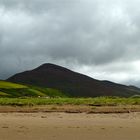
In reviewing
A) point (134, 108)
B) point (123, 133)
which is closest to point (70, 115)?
point (134, 108)

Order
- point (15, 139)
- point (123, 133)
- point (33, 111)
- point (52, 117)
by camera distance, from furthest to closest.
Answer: point (33, 111), point (52, 117), point (123, 133), point (15, 139)

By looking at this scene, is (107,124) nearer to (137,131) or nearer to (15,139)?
(137,131)

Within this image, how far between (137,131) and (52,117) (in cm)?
639

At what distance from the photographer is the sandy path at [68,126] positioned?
61.6 feet

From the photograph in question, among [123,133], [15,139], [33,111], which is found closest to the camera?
[15,139]

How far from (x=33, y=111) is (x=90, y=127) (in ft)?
26.0

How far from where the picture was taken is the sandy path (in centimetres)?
1877

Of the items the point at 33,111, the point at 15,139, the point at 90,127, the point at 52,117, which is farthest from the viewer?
the point at 33,111

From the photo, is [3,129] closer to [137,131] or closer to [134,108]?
[137,131]

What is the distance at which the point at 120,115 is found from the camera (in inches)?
1025

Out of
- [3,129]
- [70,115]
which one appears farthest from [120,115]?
[3,129]

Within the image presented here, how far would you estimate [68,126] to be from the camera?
21578 millimetres

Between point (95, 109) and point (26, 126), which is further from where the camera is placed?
point (95, 109)

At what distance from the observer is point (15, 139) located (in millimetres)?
18203
